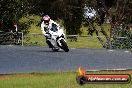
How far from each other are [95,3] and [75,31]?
485cm

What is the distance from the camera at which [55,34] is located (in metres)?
22.1

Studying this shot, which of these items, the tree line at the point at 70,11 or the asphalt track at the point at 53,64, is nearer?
the asphalt track at the point at 53,64

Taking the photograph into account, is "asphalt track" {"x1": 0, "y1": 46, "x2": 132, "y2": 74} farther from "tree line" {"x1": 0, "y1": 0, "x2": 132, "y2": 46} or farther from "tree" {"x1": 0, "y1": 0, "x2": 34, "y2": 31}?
"tree line" {"x1": 0, "y1": 0, "x2": 132, "y2": 46}

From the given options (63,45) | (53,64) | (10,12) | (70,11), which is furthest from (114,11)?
(53,64)

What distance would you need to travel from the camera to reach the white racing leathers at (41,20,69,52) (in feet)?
71.4

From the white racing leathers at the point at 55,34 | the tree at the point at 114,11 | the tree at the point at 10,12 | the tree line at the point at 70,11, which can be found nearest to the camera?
the white racing leathers at the point at 55,34

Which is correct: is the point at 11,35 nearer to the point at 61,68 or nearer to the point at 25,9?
the point at 25,9

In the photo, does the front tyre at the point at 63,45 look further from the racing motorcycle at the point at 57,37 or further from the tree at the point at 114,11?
the tree at the point at 114,11

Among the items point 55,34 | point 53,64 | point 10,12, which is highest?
point 10,12

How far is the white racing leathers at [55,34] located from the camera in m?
21.8

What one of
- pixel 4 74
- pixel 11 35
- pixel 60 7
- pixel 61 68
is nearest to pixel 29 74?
pixel 4 74

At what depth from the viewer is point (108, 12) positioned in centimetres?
4084

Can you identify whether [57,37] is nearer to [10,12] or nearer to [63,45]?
[63,45]

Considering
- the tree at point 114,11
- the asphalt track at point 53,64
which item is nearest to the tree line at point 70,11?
the tree at point 114,11
